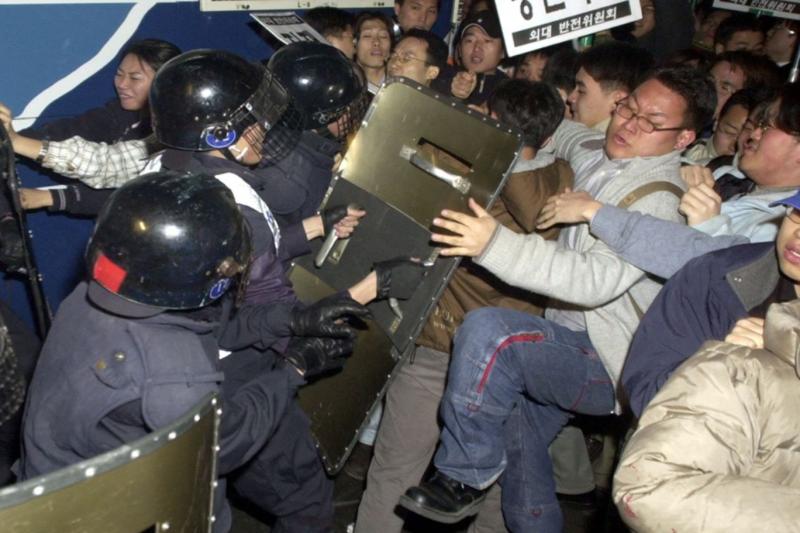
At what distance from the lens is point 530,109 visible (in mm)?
2967

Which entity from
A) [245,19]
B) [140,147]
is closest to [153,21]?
[245,19]

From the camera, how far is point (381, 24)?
489 centimetres

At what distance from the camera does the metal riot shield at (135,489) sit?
4.57 feet

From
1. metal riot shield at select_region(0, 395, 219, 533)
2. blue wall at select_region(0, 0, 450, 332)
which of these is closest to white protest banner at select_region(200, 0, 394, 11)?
blue wall at select_region(0, 0, 450, 332)

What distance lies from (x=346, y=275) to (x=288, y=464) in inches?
29.0

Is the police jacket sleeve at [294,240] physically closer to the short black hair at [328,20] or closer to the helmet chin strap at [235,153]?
the helmet chin strap at [235,153]

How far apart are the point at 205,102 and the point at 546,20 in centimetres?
224

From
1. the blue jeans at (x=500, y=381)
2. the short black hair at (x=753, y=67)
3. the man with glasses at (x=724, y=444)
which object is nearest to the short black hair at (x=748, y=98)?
the short black hair at (x=753, y=67)

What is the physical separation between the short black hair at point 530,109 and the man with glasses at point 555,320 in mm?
226

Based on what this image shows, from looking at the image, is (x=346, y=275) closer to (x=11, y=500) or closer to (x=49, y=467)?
(x=49, y=467)

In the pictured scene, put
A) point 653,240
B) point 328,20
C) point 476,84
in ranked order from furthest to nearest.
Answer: point 476,84 → point 328,20 → point 653,240

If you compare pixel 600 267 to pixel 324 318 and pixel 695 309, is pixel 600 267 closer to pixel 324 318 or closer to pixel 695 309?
pixel 695 309

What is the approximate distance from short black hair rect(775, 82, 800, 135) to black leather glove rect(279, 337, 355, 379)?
1.67 meters

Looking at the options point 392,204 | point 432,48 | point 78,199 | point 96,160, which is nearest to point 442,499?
point 392,204
